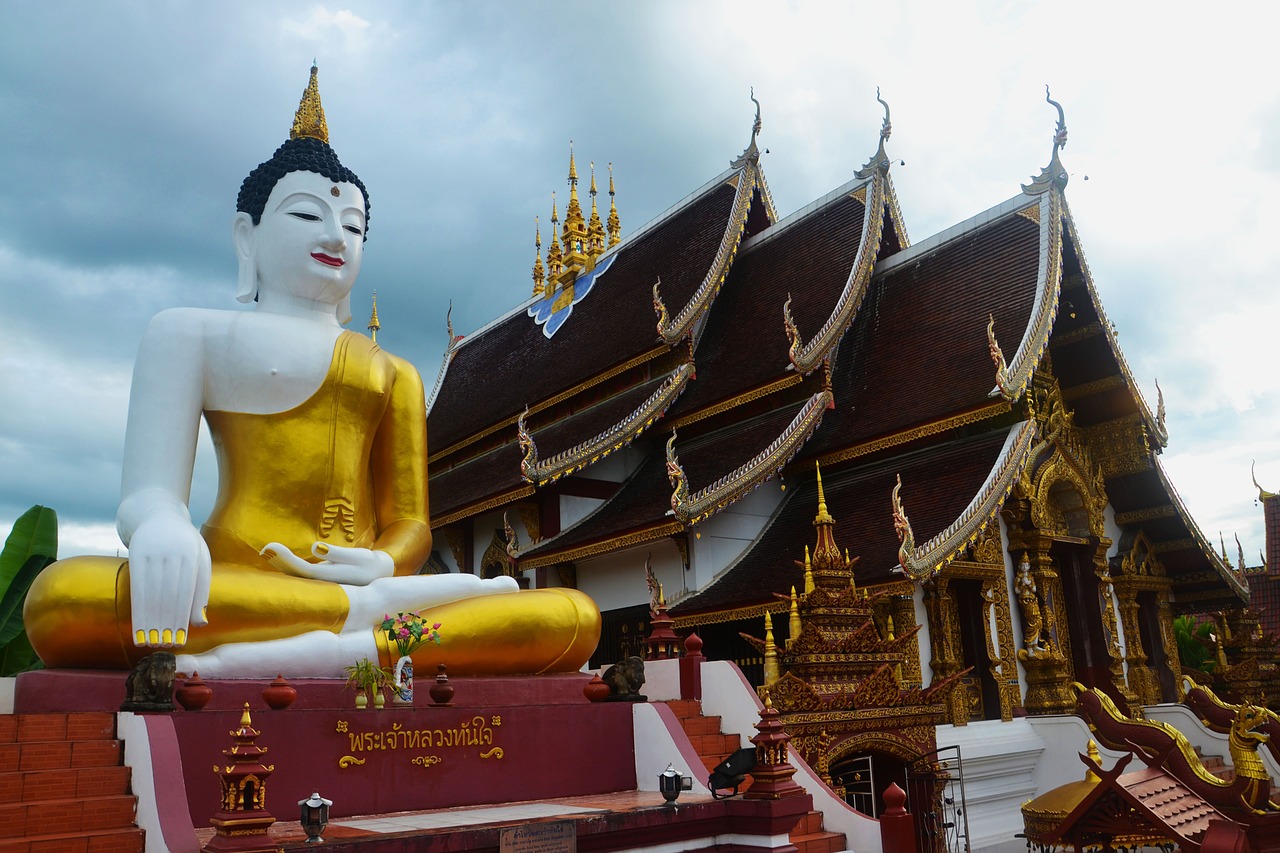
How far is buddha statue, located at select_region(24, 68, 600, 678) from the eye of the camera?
4762 millimetres

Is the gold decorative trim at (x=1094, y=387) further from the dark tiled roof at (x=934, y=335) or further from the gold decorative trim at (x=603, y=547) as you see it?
the gold decorative trim at (x=603, y=547)

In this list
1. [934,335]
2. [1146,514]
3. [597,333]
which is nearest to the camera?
[934,335]

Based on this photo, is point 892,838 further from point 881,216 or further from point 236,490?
point 881,216

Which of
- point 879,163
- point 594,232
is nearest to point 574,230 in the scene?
point 594,232

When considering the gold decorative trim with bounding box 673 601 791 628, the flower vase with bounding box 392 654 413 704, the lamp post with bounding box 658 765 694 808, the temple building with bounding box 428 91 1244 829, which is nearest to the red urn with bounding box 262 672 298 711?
the flower vase with bounding box 392 654 413 704

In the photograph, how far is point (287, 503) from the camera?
5625 millimetres

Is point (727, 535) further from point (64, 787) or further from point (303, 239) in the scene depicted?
point (64, 787)

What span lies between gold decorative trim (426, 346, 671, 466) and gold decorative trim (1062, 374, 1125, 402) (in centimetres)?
421

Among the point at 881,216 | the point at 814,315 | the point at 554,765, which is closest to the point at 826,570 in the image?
the point at 554,765

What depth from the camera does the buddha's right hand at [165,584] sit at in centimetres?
457

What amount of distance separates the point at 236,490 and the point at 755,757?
9.98ft

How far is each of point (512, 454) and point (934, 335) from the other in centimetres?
557

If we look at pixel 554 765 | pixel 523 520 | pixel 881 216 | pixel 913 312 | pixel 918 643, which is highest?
pixel 881 216

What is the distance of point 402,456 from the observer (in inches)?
244
